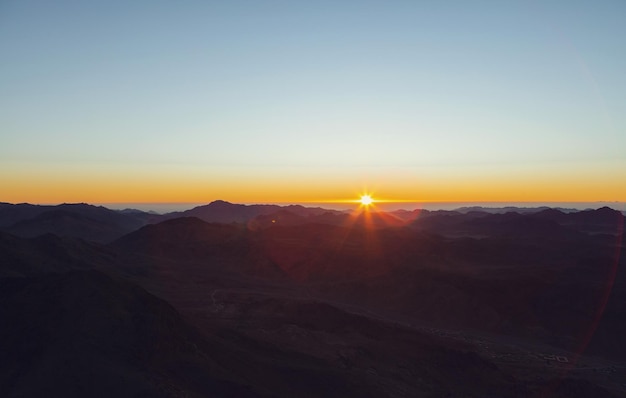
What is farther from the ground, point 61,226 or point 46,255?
point 61,226

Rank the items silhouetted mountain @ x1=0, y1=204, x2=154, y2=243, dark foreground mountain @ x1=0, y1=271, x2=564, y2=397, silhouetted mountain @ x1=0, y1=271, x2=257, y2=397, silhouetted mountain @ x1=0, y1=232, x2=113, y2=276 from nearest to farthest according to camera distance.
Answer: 1. silhouetted mountain @ x1=0, y1=271, x2=257, y2=397
2. dark foreground mountain @ x1=0, y1=271, x2=564, y2=397
3. silhouetted mountain @ x1=0, y1=232, x2=113, y2=276
4. silhouetted mountain @ x1=0, y1=204, x2=154, y2=243

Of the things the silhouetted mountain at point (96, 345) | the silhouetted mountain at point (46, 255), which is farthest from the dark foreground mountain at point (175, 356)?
the silhouetted mountain at point (46, 255)

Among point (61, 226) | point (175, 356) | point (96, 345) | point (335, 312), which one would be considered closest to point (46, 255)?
point (335, 312)

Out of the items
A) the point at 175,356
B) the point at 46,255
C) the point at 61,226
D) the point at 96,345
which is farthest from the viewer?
the point at 61,226

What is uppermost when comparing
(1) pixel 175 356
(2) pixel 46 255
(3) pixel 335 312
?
(2) pixel 46 255

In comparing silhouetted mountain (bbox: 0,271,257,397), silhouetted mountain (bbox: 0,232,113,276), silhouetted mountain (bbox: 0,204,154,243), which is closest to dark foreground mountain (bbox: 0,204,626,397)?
silhouetted mountain (bbox: 0,271,257,397)

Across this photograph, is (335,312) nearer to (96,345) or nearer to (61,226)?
(96,345)

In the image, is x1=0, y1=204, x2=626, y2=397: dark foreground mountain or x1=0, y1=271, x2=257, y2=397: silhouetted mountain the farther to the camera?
x1=0, y1=204, x2=626, y2=397: dark foreground mountain

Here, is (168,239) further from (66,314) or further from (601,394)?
(601,394)

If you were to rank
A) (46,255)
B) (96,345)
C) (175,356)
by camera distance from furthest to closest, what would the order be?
1. (46,255)
2. (175,356)
3. (96,345)

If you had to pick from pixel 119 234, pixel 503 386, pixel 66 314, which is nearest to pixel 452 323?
pixel 503 386

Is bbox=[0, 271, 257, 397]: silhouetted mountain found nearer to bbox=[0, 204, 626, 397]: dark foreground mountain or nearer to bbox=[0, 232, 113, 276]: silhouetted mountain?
bbox=[0, 204, 626, 397]: dark foreground mountain

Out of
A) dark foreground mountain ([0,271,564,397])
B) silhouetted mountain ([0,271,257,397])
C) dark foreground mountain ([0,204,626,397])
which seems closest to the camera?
silhouetted mountain ([0,271,257,397])
